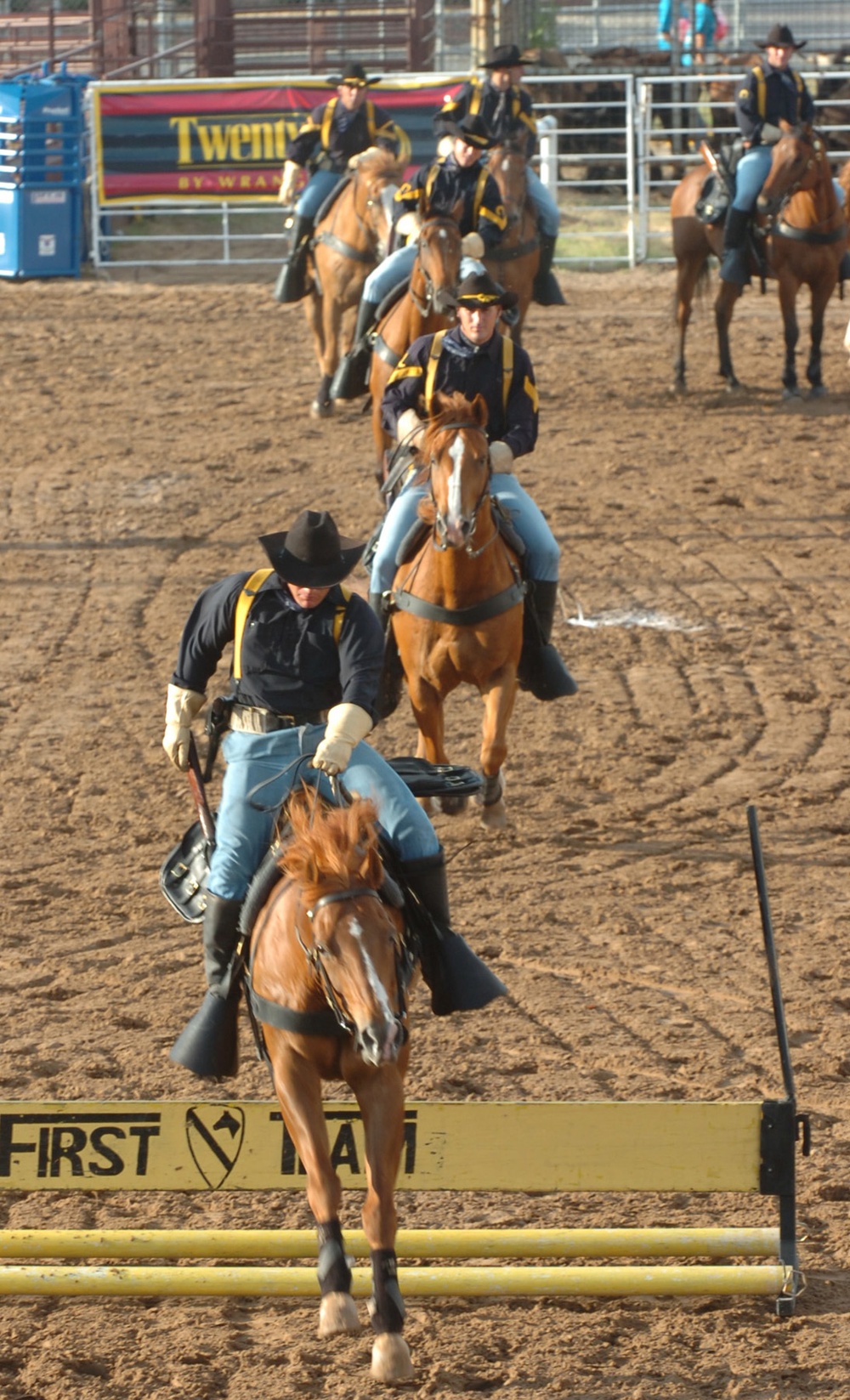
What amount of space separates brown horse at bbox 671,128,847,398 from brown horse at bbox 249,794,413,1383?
12.4m

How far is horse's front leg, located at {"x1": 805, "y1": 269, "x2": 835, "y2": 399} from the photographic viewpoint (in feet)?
54.8

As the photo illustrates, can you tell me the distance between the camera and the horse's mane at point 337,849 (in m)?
4.96

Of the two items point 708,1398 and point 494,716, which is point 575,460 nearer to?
point 494,716

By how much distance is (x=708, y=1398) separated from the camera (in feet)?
16.4

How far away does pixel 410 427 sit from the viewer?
9258mm

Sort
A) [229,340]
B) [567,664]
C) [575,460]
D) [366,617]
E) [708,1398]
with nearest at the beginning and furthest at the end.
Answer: [708,1398] → [366,617] → [567,664] → [575,460] → [229,340]

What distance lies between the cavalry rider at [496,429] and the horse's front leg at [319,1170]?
4029 millimetres

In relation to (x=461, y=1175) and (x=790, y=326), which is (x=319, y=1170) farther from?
(x=790, y=326)

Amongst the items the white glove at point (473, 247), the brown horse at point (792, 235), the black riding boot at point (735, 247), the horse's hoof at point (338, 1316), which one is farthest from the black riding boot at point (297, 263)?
the horse's hoof at point (338, 1316)

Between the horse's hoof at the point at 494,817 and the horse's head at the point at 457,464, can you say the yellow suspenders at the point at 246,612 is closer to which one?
the horse's head at the point at 457,464

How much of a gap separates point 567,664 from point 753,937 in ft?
11.6

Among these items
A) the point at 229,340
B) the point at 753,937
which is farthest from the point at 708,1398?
the point at 229,340

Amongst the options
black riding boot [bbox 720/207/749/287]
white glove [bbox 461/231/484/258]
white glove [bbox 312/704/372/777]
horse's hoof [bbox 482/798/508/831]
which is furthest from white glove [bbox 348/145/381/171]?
white glove [bbox 312/704/372/777]

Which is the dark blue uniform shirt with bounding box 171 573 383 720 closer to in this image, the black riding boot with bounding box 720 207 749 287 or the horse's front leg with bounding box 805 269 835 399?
the black riding boot with bounding box 720 207 749 287
